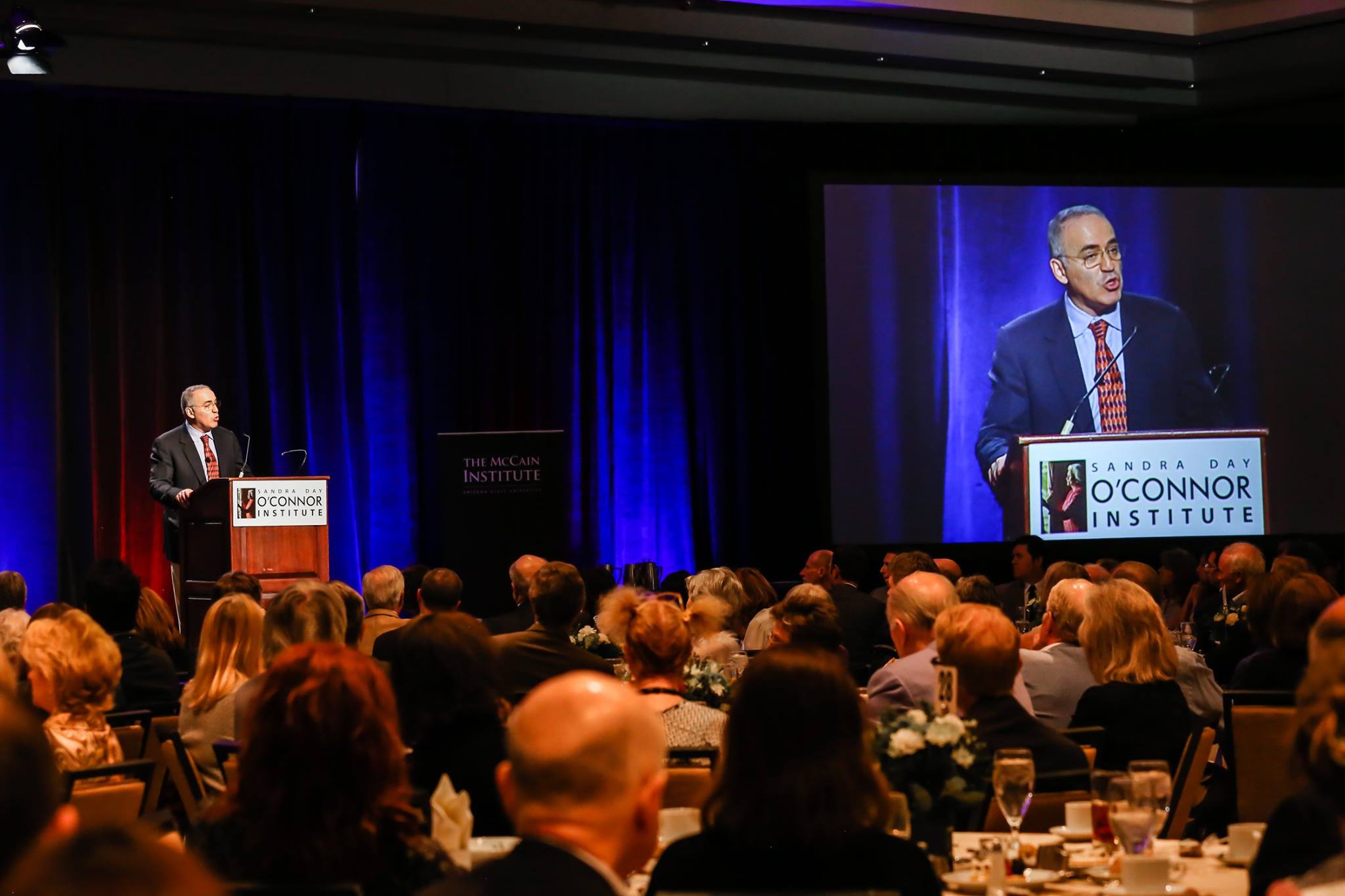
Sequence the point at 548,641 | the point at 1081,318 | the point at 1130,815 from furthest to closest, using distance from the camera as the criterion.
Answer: the point at 1081,318 < the point at 548,641 < the point at 1130,815

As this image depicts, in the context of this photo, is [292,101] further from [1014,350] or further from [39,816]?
[39,816]

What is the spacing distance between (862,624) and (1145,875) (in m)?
4.71

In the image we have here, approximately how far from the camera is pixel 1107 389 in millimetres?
11695

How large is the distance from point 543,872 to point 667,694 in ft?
8.44

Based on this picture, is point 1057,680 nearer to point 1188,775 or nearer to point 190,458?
point 1188,775

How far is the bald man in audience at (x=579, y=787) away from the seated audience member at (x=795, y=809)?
451 millimetres

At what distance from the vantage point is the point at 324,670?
2.28 metres

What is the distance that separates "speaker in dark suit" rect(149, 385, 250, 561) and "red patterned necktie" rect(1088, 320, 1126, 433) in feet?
20.9

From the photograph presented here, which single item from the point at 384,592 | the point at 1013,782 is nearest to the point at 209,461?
the point at 384,592

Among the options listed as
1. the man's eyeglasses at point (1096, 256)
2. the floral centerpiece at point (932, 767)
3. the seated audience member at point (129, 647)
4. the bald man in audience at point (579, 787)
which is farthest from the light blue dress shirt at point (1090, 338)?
the bald man in audience at point (579, 787)

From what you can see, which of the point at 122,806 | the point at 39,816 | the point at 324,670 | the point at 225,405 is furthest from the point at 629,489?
the point at 39,816

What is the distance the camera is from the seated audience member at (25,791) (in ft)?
3.96

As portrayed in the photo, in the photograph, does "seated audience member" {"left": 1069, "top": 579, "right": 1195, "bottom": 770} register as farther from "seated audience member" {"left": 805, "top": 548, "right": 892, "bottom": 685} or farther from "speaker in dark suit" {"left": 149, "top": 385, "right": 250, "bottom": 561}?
"speaker in dark suit" {"left": 149, "top": 385, "right": 250, "bottom": 561}

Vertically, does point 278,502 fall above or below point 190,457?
below
